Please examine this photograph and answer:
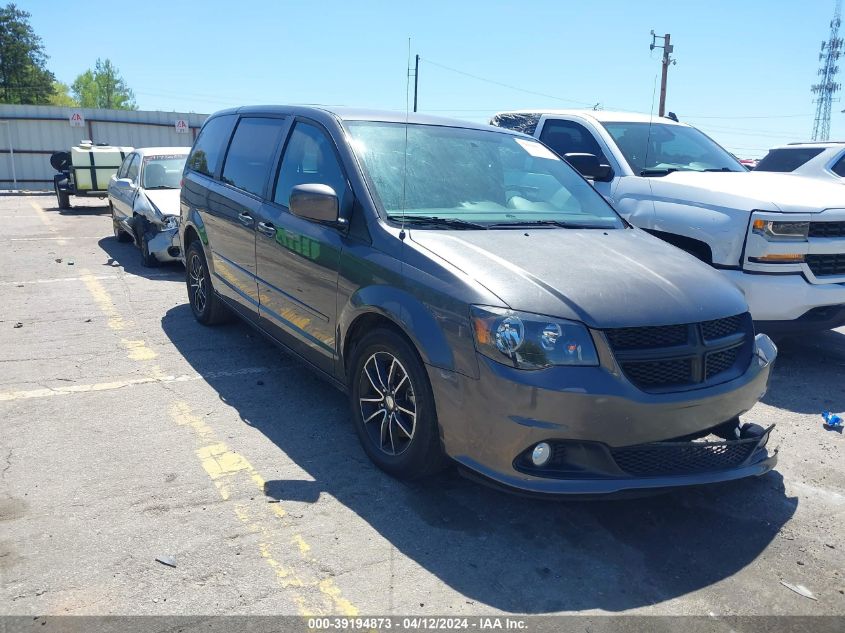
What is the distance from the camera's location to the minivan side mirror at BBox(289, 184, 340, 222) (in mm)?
3754

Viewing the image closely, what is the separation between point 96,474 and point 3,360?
8.16 feet

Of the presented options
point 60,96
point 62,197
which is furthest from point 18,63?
point 62,197

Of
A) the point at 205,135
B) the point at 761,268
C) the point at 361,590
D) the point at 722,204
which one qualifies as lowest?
A: the point at 361,590

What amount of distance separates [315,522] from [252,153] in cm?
304

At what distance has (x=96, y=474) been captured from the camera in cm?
364

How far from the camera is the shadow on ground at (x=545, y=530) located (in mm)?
2857

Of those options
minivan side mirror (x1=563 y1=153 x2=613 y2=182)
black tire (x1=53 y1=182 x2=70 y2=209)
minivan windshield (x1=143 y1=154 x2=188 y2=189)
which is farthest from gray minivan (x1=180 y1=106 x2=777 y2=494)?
black tire (x1=53 y1=182 x2=70 y2=209)

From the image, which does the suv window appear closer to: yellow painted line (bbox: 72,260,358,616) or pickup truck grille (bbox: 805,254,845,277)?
pickup truck grille (bbox: 805,254,845,277)

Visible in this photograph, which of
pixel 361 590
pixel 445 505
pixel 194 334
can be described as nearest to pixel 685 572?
pixel 445 505

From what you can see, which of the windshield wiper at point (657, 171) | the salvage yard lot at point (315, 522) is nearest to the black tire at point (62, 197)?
the salvage yard lot at point (315, 522)

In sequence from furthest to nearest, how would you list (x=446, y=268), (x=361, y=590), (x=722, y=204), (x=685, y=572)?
(x=722, y=204), (x=446, y=268), (x=685, y=572), (x=361, y=590)

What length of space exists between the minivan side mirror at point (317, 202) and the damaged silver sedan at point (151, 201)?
5.81 m

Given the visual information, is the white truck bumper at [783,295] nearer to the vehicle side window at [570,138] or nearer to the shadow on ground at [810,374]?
the shadow on ground at [810,374]

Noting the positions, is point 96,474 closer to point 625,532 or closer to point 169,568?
point 169,568
